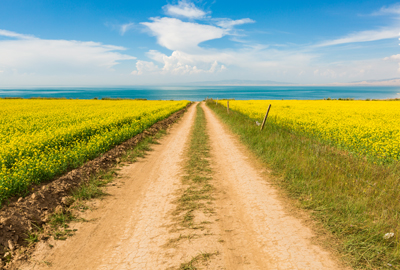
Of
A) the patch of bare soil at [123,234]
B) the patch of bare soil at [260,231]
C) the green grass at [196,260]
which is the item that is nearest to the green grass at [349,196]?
the patch of bare soil at [260,231]

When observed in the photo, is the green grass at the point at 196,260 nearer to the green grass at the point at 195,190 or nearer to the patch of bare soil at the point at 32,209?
the green grass at the point at 195,190

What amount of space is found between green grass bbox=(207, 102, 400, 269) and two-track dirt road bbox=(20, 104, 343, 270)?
0.58 meters

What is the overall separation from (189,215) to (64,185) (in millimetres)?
4142

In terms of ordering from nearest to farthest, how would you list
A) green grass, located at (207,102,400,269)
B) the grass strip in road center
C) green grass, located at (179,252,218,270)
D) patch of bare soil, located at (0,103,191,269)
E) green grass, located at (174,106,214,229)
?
green grass, located at (179,252,218,270)
green grass, located at (207,102,400,269)
patch of bare soil, located at (0,103,191,269)
the grass strip in road center
green grass, located at (174,106,214,229)

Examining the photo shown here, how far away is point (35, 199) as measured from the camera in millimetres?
5383

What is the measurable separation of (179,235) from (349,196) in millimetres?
4411

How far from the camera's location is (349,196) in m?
5.30

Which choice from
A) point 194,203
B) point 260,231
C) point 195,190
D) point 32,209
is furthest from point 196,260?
point 32,209

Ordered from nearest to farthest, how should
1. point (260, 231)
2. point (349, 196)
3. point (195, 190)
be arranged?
point (260, 231)
point (349, 196)
point (195, 190)

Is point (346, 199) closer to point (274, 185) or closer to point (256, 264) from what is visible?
point (274, 185)

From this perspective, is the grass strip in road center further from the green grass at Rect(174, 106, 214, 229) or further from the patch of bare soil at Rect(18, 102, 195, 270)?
the patch of bare soil at Rect(18, 102, 195, 270)

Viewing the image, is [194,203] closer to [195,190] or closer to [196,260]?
[195,190]

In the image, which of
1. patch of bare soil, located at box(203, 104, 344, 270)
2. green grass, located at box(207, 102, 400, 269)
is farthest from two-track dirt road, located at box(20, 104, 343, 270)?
green grass, located at box(207, 102, 400, 269)

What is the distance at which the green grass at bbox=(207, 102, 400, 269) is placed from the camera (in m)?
3.60
